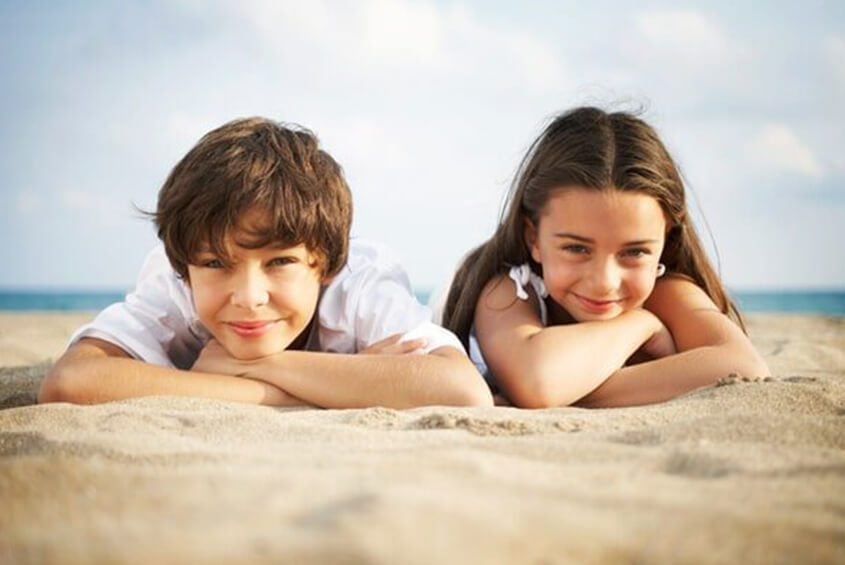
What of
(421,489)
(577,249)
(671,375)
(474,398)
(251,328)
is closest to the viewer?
(421,489)

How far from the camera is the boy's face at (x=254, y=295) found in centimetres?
252

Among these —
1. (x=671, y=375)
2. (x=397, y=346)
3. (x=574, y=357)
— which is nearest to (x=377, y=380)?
(x=397, y=346)

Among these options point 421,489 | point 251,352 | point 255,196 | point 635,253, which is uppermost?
point 255,196

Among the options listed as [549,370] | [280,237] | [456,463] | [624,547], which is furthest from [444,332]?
[624,547]

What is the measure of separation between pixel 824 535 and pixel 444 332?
188cm

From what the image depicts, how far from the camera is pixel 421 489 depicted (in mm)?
1169

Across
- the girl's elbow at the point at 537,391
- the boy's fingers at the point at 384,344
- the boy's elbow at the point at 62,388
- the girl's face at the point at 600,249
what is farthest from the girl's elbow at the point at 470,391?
the boy's elbow at the point at 62,388

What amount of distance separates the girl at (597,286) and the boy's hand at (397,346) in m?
0.34

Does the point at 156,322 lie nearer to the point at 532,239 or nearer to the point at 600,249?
the point at 532,239

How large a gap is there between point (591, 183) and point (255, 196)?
50.0 inches

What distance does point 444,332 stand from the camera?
9.39 feet

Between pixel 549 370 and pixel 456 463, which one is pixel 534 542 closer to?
pixel 456 463

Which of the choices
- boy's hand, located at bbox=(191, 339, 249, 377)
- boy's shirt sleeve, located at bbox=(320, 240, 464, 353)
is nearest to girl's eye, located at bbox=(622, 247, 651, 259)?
boy's shirt sleeve, located at bbox=(320, 240, 464, 353)

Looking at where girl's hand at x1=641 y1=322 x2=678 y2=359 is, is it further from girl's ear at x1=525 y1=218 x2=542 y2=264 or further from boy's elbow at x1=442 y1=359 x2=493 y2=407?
boy's elbow at x1=442 y1=359 x2=493 y2=407
